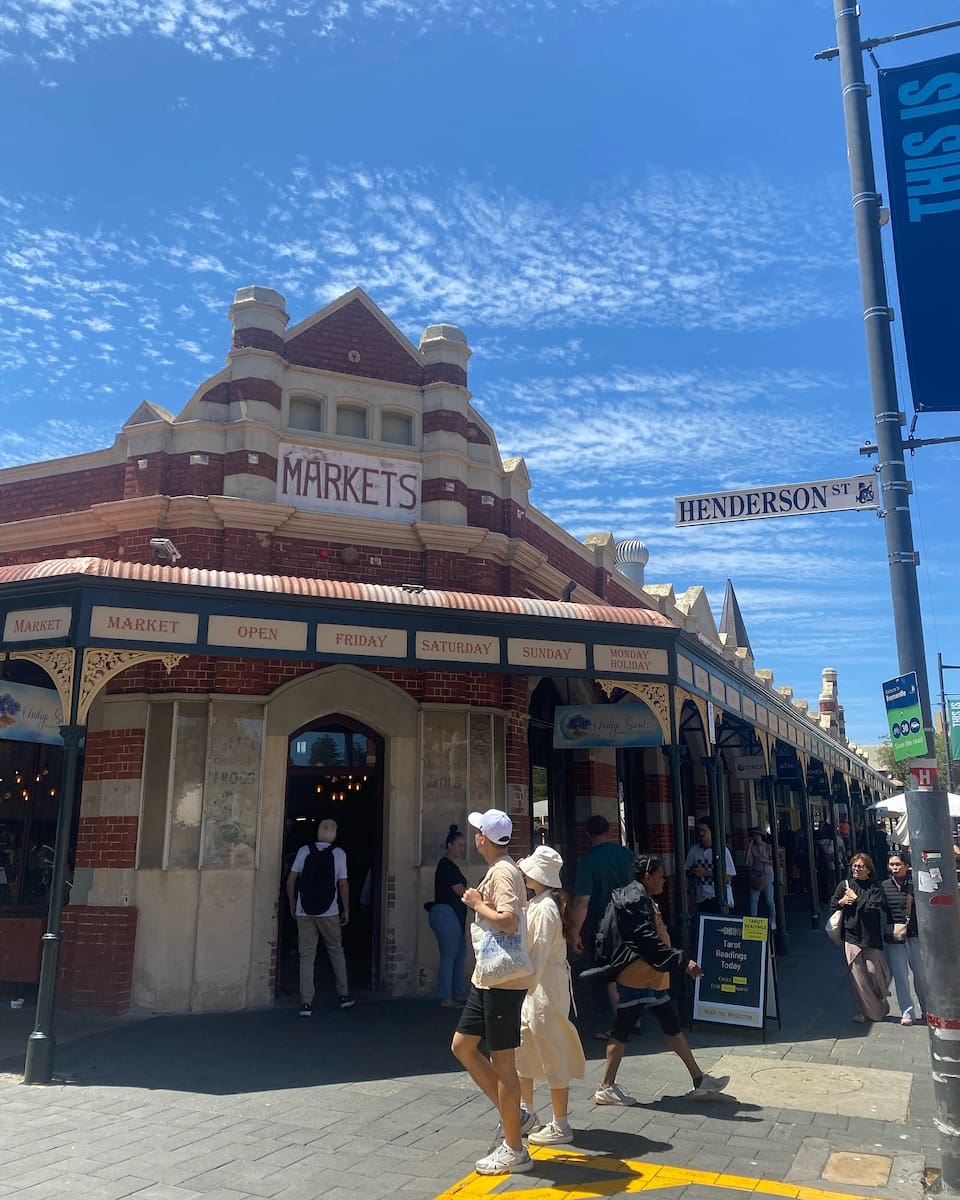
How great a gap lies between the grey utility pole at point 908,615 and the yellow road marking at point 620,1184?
772 mm

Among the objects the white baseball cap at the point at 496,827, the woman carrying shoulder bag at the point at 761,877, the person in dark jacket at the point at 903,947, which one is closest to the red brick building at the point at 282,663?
the woman carrying shoulder bag at the point at 761,877

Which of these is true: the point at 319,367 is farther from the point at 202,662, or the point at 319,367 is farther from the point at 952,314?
the point at 952,314

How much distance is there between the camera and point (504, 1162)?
4754 millimetres

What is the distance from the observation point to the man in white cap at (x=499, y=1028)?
4.82m

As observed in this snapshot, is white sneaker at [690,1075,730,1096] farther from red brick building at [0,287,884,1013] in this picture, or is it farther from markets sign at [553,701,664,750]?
markets sign at [553,701,664,750]

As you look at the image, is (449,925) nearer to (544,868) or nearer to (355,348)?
(544,868)

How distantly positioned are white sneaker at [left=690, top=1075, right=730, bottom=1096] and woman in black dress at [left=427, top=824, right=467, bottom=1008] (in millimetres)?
3183

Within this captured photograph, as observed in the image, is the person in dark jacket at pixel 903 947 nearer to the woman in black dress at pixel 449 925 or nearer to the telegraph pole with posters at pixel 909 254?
the woman in black dress at pixel 449 925

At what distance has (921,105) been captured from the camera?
19.3ft

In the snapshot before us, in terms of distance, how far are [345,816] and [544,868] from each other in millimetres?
7583

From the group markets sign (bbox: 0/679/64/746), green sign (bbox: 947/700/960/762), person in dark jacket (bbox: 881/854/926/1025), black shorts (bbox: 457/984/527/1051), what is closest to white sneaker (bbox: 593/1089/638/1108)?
black shorts (bbox: 457/984/527/1051)

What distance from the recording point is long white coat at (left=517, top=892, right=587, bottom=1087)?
17.2 ft

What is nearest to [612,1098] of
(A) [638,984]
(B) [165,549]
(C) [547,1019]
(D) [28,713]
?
(A) [638,984]

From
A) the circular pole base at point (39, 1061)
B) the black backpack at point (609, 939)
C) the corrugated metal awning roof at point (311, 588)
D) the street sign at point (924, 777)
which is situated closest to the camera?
the street sign at point (924, 777)
